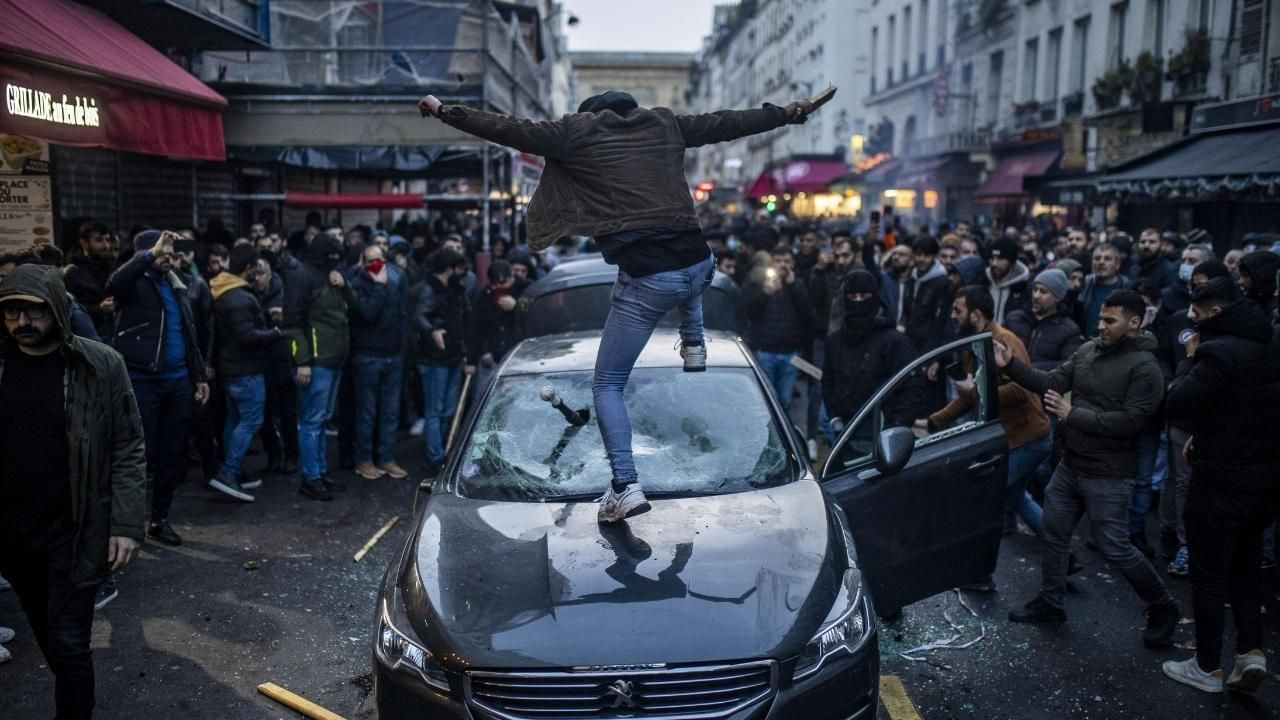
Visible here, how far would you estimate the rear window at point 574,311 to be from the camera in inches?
340

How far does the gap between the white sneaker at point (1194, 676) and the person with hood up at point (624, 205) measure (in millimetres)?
2899

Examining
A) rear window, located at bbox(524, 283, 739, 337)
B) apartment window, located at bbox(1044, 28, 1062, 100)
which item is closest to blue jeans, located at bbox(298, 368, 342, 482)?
rear window, located at bbox(524, 283, 739, 337)

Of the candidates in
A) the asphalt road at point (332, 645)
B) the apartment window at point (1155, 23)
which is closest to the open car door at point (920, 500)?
the asphalt road at point (332, 645)

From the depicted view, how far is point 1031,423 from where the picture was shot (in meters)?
6.21

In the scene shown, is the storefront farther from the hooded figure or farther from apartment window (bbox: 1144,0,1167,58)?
apartment window (bbox: 1144,0,1167,58)

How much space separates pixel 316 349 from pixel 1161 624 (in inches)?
246

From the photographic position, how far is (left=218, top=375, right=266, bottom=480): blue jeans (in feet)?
27.0

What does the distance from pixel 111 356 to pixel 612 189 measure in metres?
2.10

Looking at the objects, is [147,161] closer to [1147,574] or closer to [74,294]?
[74,294]

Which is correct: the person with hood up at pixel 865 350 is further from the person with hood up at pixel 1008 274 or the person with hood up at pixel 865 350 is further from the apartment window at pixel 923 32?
the apartment window at pixel 923 32

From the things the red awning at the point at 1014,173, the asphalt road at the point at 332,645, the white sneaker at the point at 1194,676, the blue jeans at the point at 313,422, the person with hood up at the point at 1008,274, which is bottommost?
the asphalt road at the point at 332,645

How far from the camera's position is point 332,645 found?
5.49 m

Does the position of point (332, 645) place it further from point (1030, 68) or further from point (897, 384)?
point (1030, 68)

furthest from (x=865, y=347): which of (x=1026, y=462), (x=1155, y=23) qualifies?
(x=1155, y=23)
